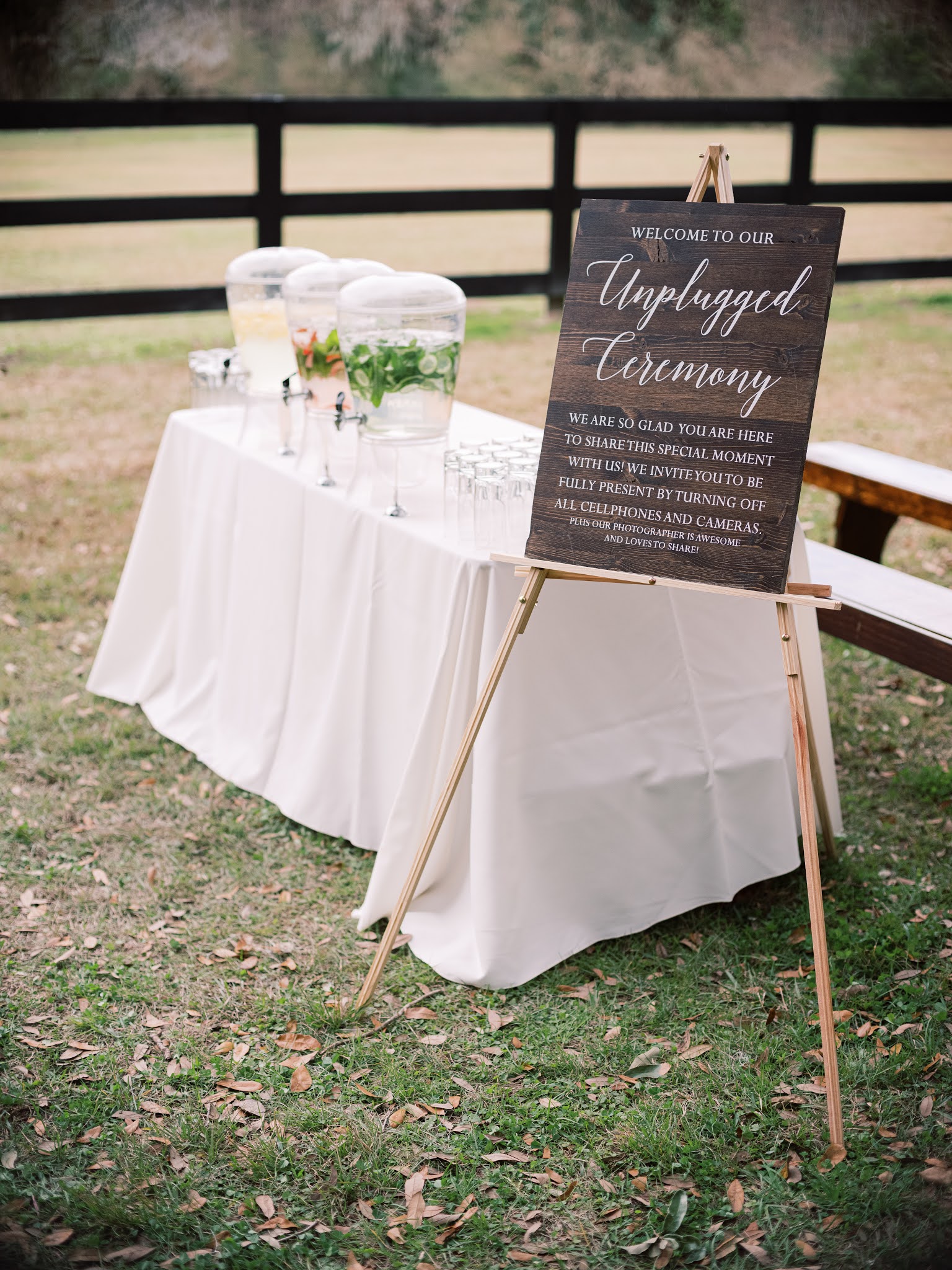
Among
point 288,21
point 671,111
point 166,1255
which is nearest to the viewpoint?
point 166,1255

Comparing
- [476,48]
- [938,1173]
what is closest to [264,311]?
[938,1173]

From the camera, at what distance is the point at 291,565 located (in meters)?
3.07

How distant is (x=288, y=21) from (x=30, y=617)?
15.7 meters

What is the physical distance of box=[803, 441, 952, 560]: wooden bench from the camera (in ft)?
11.5

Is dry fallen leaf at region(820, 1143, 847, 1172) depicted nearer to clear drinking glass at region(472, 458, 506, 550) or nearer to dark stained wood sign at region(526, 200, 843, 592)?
dark stained wood sign at region(526, 200, 843, 592)

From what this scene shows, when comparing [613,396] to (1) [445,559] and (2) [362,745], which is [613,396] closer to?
(1) [445,559]

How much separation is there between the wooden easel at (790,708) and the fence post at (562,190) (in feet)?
18.3

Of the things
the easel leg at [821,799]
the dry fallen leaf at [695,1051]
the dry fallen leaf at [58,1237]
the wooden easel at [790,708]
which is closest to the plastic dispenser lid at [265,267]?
the wooden easel at [790,708]

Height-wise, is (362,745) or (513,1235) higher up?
(362,745)

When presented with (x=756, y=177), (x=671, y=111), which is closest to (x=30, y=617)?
(x=671, y=111)

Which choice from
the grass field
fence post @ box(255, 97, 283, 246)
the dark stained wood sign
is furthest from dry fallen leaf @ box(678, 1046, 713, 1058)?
fence post @ box(255, 97, 283, 246)

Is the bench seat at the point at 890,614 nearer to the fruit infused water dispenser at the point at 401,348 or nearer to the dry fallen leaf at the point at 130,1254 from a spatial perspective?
the fruit infused water dispenser at the point at 401,348

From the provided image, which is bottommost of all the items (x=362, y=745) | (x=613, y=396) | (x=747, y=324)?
(x=362, y=745)

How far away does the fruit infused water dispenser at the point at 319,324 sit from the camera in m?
3.03
